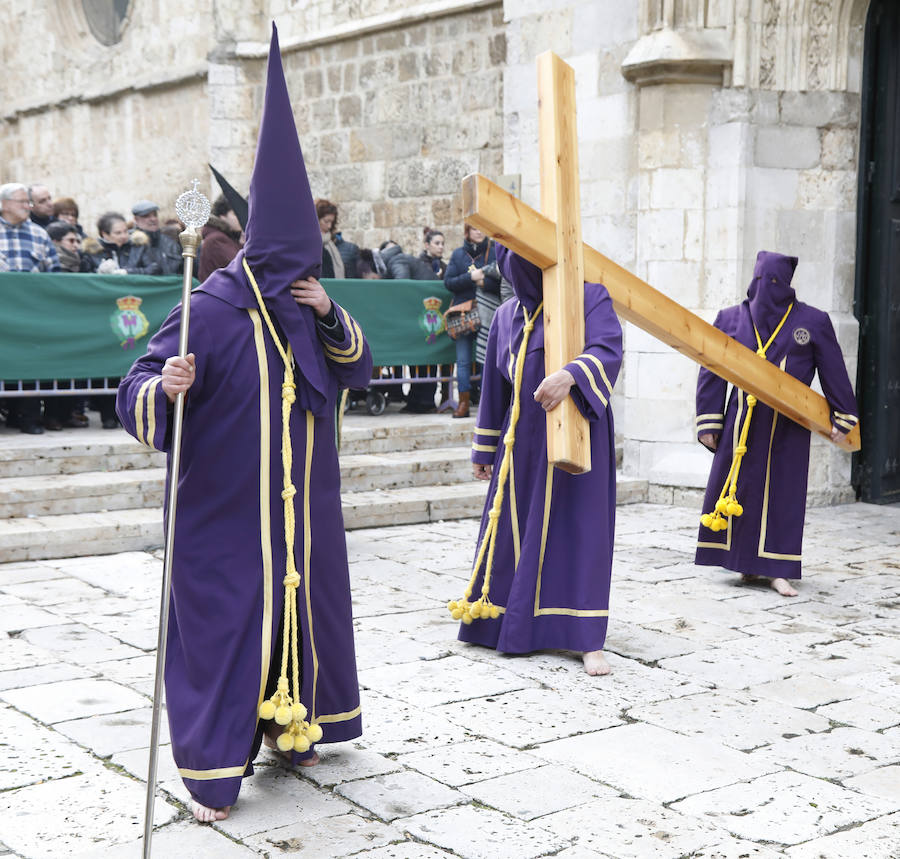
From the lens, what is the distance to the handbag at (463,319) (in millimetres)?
10484

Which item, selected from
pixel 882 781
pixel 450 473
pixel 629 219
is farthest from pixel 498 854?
pixel 629 219

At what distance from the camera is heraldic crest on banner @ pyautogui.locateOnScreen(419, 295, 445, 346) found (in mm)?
10645

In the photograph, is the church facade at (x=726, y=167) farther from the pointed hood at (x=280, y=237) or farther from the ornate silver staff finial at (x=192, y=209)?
the ornate silver staff finial at (x=192, y=209)

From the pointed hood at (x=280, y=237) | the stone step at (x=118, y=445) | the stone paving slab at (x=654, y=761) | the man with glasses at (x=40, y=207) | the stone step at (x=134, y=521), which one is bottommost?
the stone paving slab at (x=654, y=761)

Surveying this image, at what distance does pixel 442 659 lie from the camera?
5.13 metres

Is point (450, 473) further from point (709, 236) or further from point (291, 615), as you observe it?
point (291, 615)

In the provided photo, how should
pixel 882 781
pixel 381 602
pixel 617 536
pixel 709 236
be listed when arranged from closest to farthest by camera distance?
pixel 882 781 → pixel 381 602 → pixel 617 536 → pixel 709 236

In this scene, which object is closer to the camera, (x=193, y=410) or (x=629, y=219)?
(x=193, y=410)

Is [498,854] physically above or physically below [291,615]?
below

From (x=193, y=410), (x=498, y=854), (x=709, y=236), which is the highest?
(x=709, y=236)

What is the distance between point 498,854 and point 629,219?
6962 millimetres

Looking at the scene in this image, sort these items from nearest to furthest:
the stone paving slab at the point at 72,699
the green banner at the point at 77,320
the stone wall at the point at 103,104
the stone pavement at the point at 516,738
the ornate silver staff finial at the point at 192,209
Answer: the ornate silver staff finial at the point at 192,209 < the stone pavement at the point at 516,738 < the stone paving slab at the point at 72,699 < the green banner at the point at 77,320 < the stone wall at the point at 103,104

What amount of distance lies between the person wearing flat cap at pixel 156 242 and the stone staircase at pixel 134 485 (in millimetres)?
1574

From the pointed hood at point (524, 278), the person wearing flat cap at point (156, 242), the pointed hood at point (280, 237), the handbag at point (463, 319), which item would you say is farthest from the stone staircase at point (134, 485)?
the pointed hood at point (280, 237)
